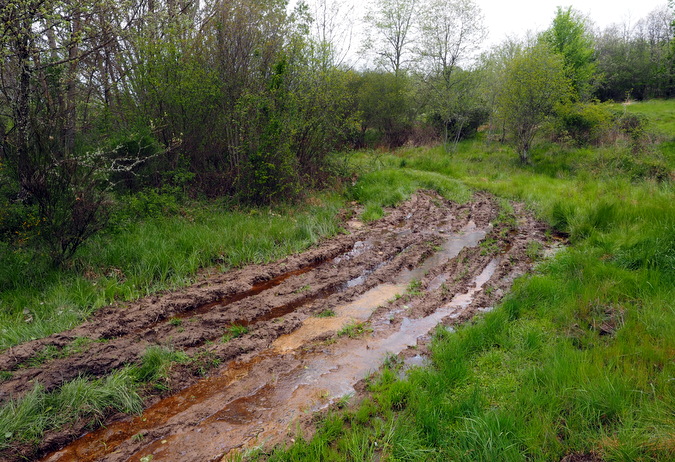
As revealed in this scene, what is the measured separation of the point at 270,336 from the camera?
4.85 m

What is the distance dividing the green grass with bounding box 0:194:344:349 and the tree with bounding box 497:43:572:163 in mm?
11644

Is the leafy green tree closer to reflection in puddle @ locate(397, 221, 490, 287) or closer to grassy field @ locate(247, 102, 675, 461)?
reflection in puddle @ locate(397, 221, 490, 287)

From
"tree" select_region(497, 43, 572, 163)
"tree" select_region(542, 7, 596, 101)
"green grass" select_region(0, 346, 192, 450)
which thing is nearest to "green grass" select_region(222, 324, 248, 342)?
"green grass" select_region(0, 346, 192, 450)

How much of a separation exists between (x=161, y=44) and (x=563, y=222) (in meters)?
10.3

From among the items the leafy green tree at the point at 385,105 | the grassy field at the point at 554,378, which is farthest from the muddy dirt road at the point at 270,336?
the leafy green tree at the point at 385,105

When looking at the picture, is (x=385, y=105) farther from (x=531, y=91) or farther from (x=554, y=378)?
(x=554, y=378)

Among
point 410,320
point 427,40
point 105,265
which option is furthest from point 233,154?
point 427,40

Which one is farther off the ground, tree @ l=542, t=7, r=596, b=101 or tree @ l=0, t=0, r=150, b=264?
tree @ l=542, t=7, r=596, b=101

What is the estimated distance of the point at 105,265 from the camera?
20.2 feet

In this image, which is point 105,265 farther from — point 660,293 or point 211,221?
point 660,293

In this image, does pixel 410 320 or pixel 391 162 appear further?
pixel 391 162

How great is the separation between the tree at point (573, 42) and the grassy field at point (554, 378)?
18035 mm

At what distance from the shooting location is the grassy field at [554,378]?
9.38 feet

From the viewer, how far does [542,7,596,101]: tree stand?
70.3 ft
